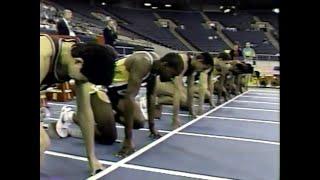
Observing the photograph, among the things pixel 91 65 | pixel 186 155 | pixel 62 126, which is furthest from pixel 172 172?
pixel 62 126

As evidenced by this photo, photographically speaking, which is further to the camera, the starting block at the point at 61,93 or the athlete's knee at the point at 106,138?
Result: the starting block at the point at 61,93

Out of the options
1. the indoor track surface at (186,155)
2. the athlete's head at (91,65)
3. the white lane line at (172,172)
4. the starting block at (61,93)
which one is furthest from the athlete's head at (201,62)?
the starting block at (61,93)

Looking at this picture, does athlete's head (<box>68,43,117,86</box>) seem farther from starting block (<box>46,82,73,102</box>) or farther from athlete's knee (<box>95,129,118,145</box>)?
starting block (<box>46,82,73,102</box>)

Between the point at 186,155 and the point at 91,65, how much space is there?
1.24m

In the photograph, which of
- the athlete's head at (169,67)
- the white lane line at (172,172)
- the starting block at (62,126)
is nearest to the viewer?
the white lane line at (172,172)

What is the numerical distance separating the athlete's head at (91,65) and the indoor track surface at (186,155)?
0.63 m

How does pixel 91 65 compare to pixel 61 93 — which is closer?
pixel 91 65

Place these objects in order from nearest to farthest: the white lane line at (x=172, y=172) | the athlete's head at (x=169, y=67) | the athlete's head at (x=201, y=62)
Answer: the white lane line at (x=172, y=172) → the athlete's head at (x=169, y=67) → the athlete's head at (x=201, y=62)

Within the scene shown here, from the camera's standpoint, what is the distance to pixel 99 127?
123 inches

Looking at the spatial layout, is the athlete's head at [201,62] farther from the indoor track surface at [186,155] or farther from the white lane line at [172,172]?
the white lane line at [172,172]

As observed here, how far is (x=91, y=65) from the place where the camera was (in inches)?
77.3

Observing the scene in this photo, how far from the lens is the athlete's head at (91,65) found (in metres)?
1.95

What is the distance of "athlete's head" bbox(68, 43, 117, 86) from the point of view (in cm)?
195

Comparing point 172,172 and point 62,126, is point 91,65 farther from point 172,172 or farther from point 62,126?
point 62,126
